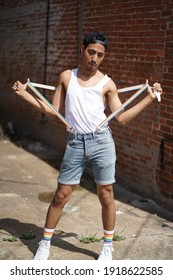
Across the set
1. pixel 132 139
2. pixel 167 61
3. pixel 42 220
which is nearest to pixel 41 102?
pixel 42 220

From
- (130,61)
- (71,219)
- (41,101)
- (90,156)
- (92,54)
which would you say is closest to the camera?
(92,54)

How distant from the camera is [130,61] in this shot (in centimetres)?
652

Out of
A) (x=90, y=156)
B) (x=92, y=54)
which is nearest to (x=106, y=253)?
(x=90, y=156)

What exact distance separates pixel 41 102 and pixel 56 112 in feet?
0.56

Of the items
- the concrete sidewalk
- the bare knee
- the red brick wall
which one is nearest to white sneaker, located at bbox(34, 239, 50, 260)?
the concrete sidewalk

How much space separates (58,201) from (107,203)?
43 centimetres

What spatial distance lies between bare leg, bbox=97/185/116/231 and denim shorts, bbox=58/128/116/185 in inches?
2.8

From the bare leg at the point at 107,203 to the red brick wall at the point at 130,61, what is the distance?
1.80m

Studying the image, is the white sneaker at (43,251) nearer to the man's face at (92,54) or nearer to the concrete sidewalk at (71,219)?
the concrete sidewalk at (71,219)

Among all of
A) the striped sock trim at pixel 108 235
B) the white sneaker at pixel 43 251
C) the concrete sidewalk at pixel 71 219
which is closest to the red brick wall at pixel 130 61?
the concrete sidewalk at pixel 71 219

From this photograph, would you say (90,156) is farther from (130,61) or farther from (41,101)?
(130,61)
